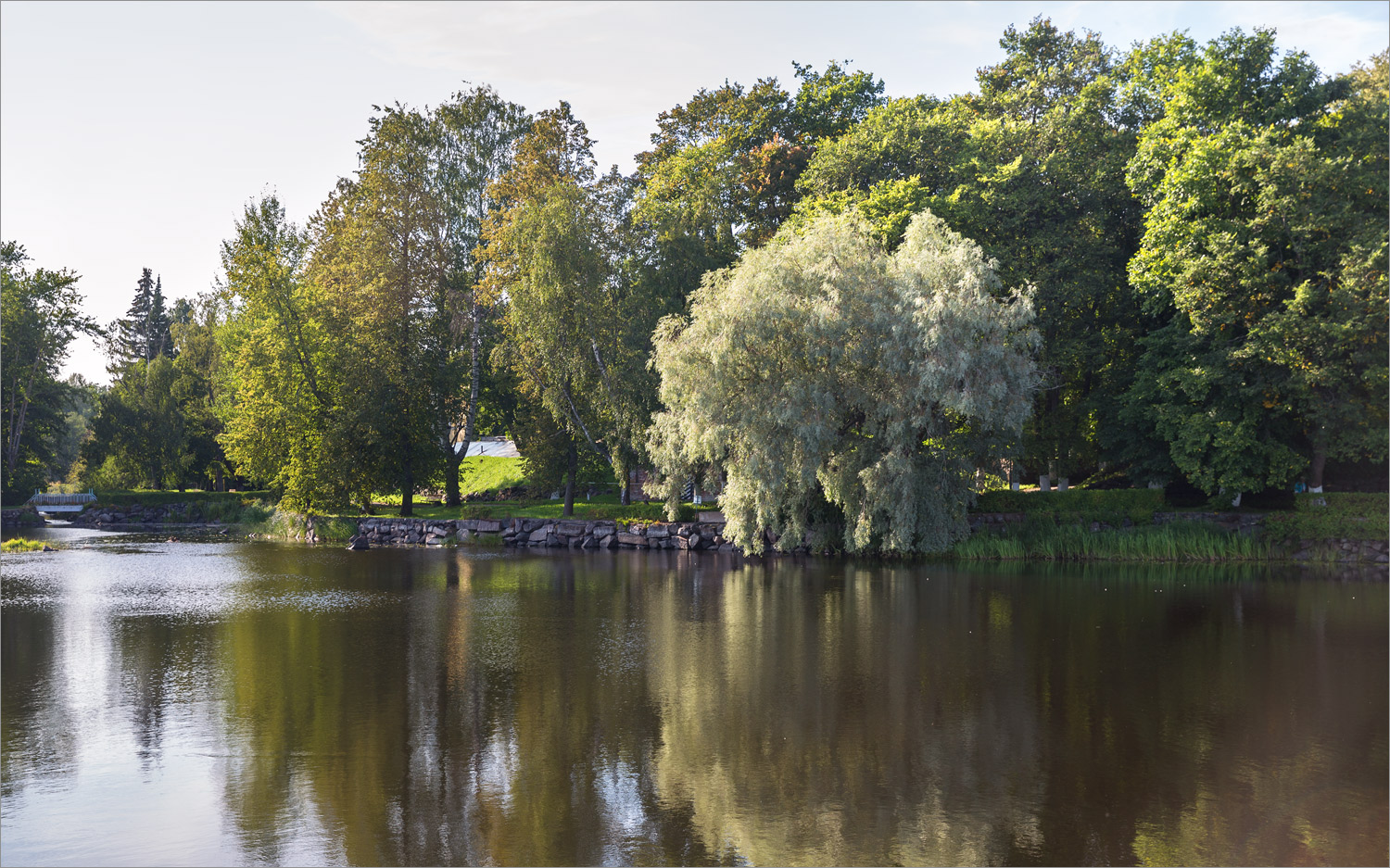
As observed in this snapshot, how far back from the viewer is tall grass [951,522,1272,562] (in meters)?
32.9

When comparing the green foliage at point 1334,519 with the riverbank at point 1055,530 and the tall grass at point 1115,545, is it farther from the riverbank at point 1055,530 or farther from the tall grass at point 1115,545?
the tall grass at point 1115,545

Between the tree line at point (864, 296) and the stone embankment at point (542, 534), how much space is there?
106 inches

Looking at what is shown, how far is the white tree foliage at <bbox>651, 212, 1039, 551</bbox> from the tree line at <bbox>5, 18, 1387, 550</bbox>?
0.11 m

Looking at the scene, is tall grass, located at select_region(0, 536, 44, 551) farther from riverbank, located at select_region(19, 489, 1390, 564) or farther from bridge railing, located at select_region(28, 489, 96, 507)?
bridge railing, located at select_region(28, 489, 96, 507)

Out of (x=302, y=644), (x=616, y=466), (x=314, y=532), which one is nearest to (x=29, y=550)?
(x=314, y=532)

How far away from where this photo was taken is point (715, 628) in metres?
19.8

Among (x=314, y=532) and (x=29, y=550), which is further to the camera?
(x=314, y=532)

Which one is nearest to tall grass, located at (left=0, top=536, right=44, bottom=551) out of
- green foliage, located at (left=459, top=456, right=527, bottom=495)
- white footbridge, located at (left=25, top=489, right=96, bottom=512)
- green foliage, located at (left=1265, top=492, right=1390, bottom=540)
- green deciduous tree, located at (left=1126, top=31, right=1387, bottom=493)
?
green foliage, located at (left=459, top=456, right=527, bottom=495)

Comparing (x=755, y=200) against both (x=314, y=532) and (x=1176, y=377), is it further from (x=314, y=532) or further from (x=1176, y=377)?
(x=314, y=532)

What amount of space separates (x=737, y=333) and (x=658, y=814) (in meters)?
23.9

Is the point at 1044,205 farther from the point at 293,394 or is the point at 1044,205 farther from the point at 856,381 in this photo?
the point at 293,394

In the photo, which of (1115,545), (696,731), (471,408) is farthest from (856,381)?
(471,408)

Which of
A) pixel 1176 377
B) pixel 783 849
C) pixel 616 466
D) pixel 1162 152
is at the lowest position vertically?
pixel 783 849

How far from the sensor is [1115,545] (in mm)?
33969
